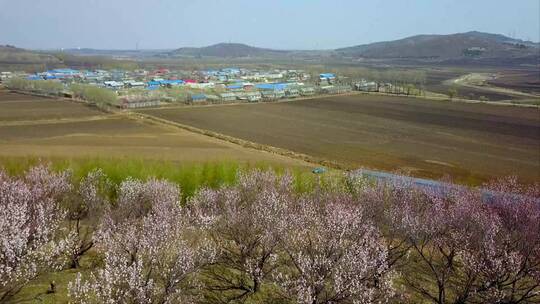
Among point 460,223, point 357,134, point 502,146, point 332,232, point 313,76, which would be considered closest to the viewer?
point 332,232

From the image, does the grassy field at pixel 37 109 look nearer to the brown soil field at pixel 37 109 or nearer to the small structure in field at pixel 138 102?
the brown soil field at pixel 37 109

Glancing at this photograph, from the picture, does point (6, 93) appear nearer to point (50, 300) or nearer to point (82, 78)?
point (82, 78)

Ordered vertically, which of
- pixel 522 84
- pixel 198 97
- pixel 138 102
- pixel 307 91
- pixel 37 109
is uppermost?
pixel 522 84

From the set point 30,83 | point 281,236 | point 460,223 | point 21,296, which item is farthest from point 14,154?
point 30,83

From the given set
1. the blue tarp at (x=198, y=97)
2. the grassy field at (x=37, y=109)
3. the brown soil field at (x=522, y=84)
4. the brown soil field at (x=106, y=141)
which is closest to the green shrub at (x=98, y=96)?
the grassy field at (x=37, y=109)

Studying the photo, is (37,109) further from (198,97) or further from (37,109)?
(198,97)

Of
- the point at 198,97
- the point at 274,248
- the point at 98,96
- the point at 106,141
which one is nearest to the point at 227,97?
the point at 198,97

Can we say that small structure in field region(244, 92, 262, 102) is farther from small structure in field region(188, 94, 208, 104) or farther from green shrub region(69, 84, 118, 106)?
green shrub region(69, 84, 118, 106)
